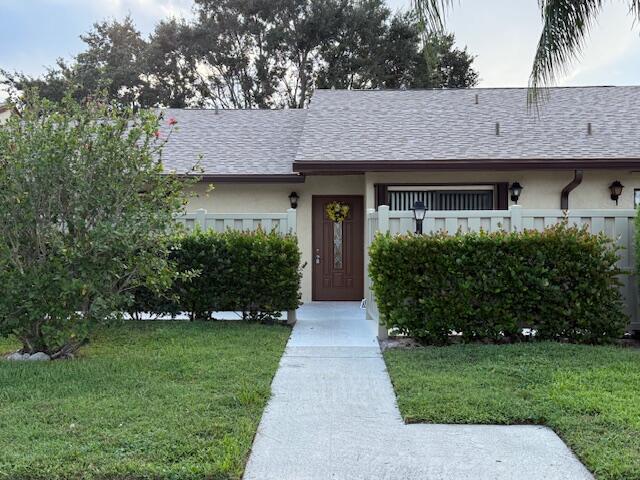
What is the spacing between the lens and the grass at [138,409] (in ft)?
10.9

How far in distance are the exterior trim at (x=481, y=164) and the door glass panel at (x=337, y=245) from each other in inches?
72.4

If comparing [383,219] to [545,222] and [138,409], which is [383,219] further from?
[138,409]

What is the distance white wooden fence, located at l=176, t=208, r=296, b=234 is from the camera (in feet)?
29.4

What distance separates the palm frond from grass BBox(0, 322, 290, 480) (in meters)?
4.73

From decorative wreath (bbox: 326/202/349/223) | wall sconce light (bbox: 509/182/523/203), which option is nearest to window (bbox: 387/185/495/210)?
wall sconce light (bbox: 509/182/523/203)

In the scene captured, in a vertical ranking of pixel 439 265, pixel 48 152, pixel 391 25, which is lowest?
pixel 439 265

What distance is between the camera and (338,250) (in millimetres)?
11961

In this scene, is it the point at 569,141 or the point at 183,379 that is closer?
the point at 183,379

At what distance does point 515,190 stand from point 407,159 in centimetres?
224

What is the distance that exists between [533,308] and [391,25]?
22417 millimetres

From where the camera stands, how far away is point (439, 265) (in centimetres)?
686

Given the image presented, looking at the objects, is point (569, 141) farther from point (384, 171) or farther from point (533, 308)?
point (533, 308)

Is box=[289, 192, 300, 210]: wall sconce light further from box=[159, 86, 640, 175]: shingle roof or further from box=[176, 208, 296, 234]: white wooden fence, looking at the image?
box=[176, 208, 296, 234]: white wooden fence

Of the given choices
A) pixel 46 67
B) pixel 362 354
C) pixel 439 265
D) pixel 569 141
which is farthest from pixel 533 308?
pixel 46 67
